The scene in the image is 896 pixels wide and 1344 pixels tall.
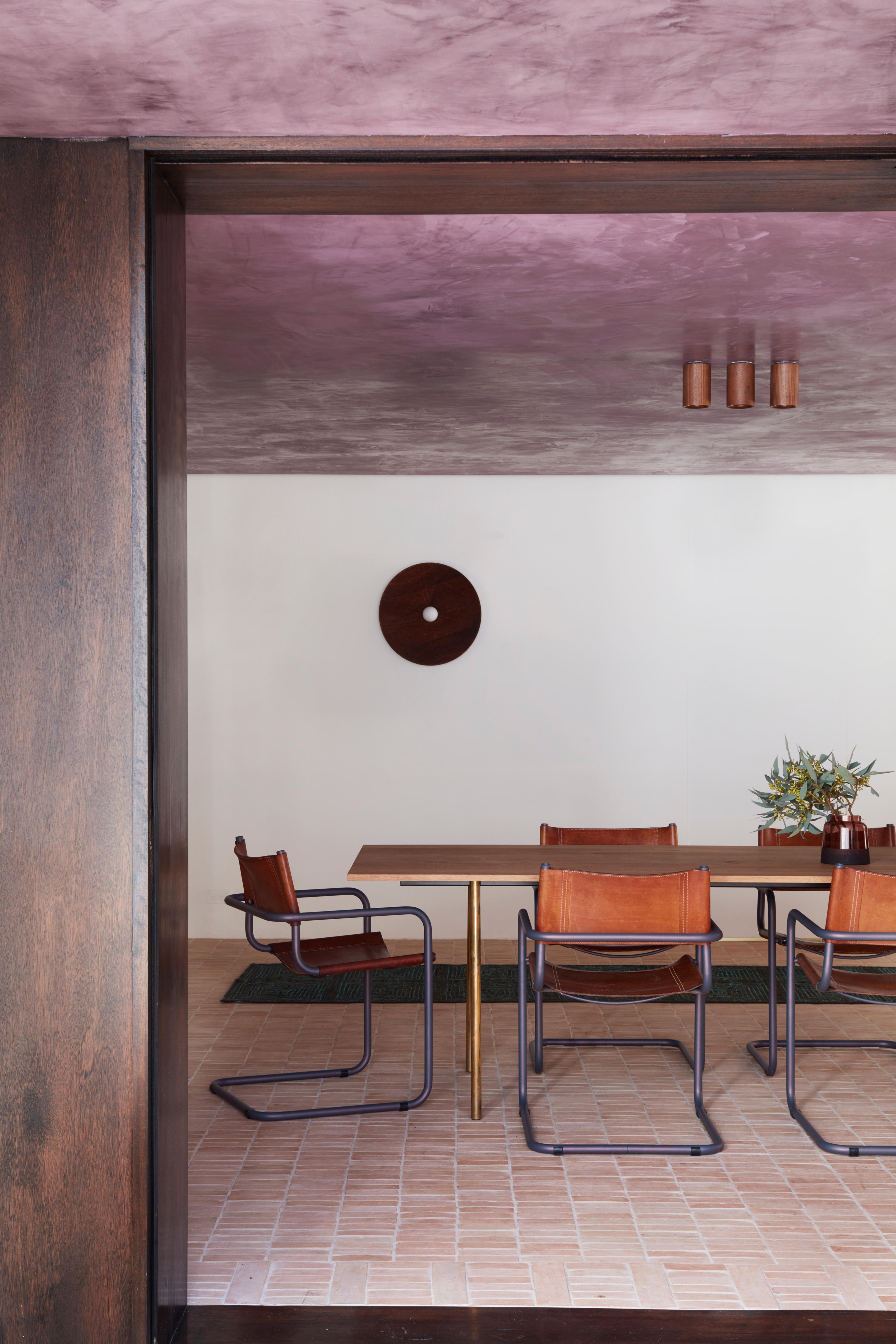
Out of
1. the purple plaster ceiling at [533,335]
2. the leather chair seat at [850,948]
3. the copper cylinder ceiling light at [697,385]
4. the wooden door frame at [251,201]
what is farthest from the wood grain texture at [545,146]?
the leather chair seat at [850,948]

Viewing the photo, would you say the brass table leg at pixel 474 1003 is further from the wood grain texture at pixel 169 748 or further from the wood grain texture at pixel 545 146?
the wood grain texture at pixel 545 146

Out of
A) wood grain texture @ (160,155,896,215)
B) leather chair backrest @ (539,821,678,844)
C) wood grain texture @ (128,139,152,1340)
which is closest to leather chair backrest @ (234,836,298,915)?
wood grain texture @ (128,139,152,1340)

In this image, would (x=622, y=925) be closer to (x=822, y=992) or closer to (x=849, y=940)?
(x=849, y=940)

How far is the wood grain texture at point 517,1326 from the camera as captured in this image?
214 cm

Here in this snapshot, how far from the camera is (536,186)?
2104 millimetres

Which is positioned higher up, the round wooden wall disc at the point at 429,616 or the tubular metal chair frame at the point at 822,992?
the round wooden wall disc at the point at 429,616

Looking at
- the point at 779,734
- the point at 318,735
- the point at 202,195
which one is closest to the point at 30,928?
the point at 202,195

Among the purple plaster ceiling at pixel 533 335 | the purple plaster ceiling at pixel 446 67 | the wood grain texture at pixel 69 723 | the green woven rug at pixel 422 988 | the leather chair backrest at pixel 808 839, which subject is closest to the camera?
the purple plaster ceiling at pixel 446 67

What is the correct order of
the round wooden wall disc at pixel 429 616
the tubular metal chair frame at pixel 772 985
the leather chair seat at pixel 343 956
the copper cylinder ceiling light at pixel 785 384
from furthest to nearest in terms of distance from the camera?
1. the round wooden wall disc at pixel 429 616
2. the copper cylinder ceiling light at pixel 785 384
3. the tubular metal chair frame at pixel 772 985
4. the leather chair seat at pixel 343 956

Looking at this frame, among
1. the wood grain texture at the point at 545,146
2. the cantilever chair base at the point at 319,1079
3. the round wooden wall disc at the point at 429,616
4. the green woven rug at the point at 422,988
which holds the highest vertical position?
the wood grain texture at the point at 545,146

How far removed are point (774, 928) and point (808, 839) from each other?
54 centimetres

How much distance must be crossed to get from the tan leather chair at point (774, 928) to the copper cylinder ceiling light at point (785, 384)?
1625 mm

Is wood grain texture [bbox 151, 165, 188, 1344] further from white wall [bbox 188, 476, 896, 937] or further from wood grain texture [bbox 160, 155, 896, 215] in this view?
white wall [bbox 188, 476, 896, 937]

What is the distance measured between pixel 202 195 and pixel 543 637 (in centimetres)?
390
